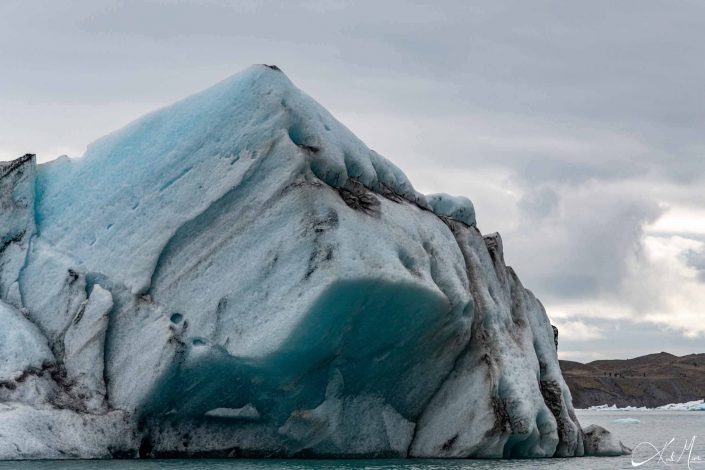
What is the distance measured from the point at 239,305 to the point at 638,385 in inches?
4834

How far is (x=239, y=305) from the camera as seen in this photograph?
2178cm

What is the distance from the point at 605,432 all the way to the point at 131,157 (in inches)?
582

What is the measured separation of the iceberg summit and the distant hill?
331 ft

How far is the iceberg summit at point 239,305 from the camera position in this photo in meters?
21.5

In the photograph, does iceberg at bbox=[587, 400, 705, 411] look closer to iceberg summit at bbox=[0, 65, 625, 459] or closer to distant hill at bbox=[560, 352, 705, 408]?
distant hill at bbox=[560, 352, 705, 408]

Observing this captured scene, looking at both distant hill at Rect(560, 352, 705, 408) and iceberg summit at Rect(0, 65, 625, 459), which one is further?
distant hill at Rect(560, 352, 705, 408)

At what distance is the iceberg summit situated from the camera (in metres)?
21.5

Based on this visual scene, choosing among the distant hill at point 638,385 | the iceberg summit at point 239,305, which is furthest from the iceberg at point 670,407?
the iceberg summit at point 239,305

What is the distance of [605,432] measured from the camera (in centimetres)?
2945

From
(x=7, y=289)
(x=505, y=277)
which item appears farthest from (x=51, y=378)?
(x=505, y=277)

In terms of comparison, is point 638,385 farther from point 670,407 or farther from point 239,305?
point 239,305

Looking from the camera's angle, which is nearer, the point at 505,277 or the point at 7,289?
the point at 7,289

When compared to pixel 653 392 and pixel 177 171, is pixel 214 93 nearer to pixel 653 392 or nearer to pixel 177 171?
pixel 177 171

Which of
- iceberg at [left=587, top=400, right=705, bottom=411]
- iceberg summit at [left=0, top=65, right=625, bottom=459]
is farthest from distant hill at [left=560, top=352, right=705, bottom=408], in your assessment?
iceberg summit at [left=0, top=65, right=625, bottom=459]
